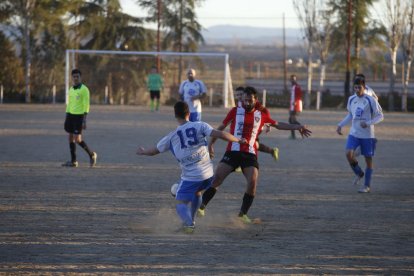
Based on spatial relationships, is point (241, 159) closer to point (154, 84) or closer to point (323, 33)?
point (154, 84)

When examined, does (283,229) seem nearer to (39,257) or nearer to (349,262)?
(349,262)

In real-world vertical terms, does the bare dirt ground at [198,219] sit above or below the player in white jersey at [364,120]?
below

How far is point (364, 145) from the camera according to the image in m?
13.9

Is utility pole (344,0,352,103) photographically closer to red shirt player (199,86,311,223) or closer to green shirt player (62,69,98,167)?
green shirt player (62,69,98,167)

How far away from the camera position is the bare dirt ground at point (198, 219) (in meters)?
8.36

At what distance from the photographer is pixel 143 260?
8.40 meters

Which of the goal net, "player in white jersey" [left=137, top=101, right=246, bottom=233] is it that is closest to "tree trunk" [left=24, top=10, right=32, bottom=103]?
the goal net

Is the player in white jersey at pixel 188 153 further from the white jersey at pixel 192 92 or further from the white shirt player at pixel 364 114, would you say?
the white jersey at pixel 192 92

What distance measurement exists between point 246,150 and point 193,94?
36.1ft

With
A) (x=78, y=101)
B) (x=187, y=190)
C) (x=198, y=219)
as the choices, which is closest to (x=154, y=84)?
(x=78, y=101)

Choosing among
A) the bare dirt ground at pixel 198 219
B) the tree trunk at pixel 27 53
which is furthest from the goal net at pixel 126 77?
the bare dirt ground at pixel 198 219

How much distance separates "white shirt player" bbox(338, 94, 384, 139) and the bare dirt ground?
969 mm

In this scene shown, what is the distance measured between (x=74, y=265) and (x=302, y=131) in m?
3.76

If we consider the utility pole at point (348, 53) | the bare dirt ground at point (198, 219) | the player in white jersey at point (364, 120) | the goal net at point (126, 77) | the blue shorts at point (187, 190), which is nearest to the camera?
the bare dirt ground at point (198, 219)
